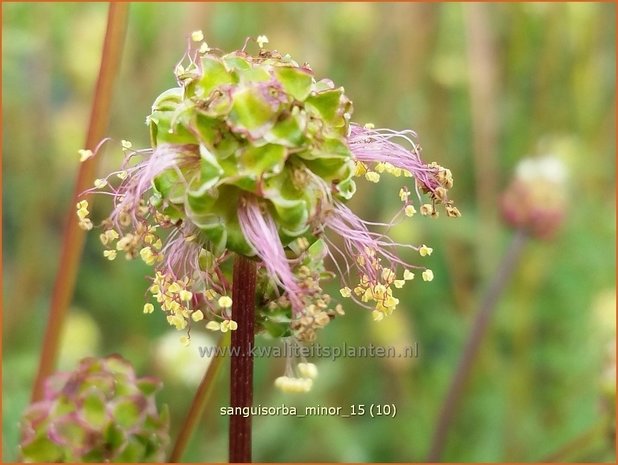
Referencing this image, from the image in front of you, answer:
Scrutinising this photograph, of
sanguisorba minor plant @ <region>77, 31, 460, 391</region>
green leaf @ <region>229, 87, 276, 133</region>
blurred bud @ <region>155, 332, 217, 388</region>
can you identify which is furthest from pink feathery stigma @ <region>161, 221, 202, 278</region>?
blurred bud @ <region>155, 332, 217, 388</region>

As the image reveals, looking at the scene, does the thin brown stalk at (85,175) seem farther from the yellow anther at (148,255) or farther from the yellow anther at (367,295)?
the yellow anther at (367,295)

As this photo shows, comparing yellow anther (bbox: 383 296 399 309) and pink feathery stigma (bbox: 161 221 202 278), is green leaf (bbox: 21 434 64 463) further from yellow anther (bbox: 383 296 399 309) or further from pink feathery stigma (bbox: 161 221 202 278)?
yellow anther (bbox: 383 296 399 309)

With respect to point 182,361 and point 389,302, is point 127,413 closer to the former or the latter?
point 389,302

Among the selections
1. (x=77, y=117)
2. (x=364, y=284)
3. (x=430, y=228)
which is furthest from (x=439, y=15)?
(x=364, y=284)

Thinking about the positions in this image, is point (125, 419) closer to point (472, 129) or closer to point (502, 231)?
point (502, 231)

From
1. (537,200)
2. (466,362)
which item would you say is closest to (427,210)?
(466,362)
